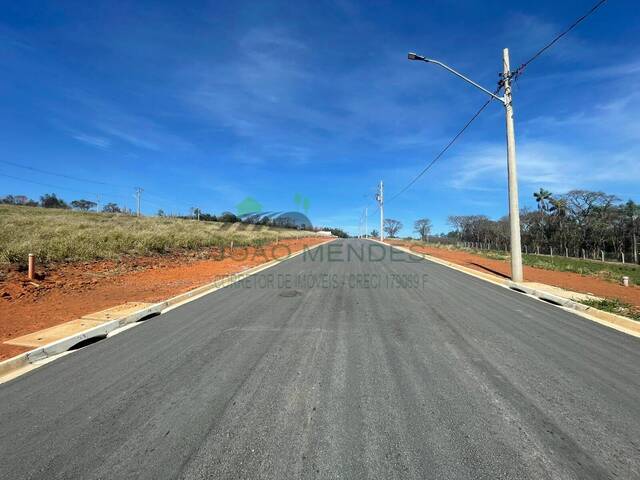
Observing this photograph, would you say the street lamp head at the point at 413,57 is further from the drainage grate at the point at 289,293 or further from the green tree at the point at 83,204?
the green tree at the point at 83,204

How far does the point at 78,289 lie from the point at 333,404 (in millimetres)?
9949

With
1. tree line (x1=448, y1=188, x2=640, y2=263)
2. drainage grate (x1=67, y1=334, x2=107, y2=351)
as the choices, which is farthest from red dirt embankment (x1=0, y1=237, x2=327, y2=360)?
tree line (x1=448, y1=188, x2=640, y2=263)

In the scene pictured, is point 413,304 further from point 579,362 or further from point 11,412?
point 11,412

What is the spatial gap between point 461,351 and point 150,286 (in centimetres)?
988

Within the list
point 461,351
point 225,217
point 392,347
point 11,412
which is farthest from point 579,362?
point 225,217

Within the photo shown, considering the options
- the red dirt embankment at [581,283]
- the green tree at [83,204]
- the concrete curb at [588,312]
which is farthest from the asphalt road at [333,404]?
the green tree at [83,204]

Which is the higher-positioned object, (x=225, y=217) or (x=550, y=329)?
(x=225, y=217)

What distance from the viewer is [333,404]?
3.26 meters

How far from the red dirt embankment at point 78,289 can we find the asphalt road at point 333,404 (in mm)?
2392

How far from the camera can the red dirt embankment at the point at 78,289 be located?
670 cm

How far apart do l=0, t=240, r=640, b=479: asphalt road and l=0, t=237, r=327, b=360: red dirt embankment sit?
2.39 m

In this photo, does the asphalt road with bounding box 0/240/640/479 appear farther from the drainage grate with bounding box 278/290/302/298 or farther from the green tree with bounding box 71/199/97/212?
the green tree with bounding box 71/199/97/212

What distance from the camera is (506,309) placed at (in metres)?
7.68

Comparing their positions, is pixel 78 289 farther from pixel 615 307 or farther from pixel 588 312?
pixel 615 307
